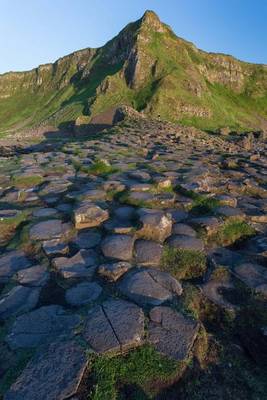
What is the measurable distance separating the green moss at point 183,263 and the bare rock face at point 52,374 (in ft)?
4.40

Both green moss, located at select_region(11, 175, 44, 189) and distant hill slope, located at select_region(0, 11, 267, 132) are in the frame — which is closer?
green moss, located at select_region(11, 175, 44, 189)

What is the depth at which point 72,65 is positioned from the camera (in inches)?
2288

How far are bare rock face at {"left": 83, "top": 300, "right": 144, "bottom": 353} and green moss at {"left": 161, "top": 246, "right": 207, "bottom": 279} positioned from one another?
74cm

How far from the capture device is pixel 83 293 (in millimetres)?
3033

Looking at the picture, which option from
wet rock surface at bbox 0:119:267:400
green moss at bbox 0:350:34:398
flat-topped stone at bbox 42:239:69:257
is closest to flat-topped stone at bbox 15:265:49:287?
wet rock surface at bbox 0:119:267:400

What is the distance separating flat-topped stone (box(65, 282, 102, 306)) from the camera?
2930mm

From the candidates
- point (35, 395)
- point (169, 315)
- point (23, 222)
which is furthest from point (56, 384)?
point (23, 222)

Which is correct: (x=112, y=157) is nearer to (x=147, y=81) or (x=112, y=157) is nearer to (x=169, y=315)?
(x=169, y=315)

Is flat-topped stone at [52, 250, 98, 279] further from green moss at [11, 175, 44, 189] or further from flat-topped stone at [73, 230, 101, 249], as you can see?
green moss at [11, 175, 44, 189]

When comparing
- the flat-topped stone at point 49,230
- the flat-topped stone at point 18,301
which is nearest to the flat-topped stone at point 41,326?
the flat-topped stone at point 18,301

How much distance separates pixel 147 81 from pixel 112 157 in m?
28.4

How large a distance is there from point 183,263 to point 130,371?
4.83 feet

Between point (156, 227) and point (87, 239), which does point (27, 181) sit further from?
point (156, 227)

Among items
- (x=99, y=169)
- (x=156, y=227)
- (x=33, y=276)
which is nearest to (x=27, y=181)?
(x=99, y=169)
